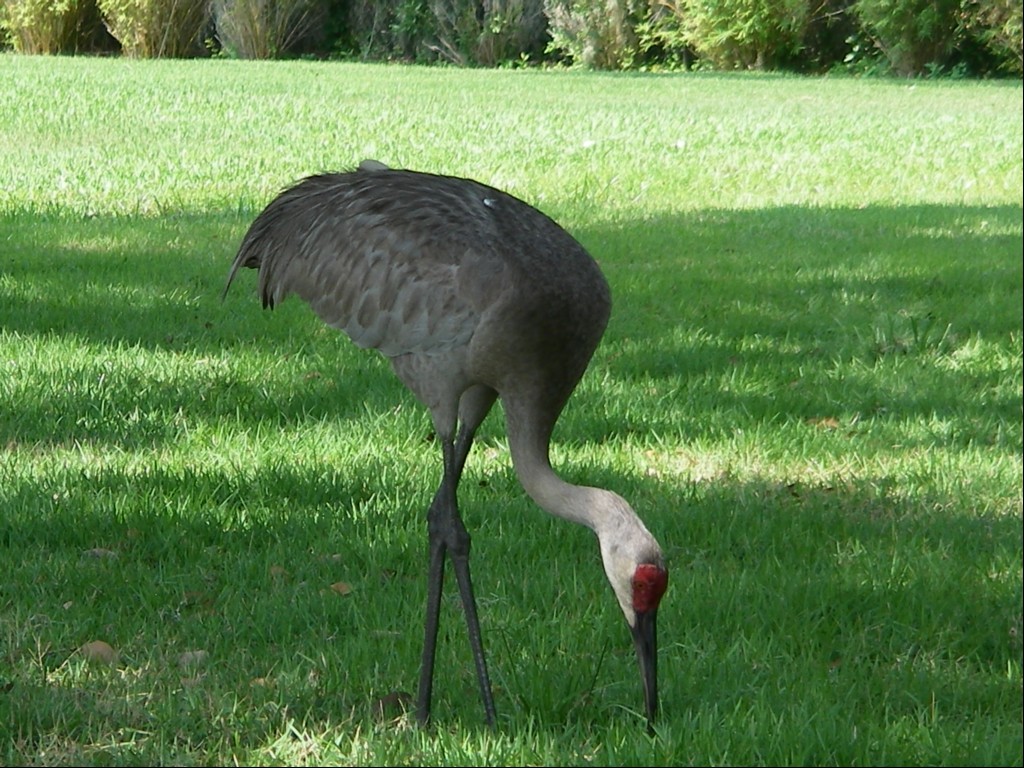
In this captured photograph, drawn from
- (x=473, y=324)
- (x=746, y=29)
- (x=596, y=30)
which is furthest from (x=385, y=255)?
(x=596, y=30)

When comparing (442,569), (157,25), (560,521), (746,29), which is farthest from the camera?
(157,25)

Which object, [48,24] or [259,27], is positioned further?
[48,24]

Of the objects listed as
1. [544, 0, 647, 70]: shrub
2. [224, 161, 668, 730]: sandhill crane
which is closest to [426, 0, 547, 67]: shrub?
[544, 0, 647, 70]: shrub

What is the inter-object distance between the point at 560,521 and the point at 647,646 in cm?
143

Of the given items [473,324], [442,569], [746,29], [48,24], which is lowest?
[442,569]

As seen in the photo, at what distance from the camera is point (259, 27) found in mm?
25422

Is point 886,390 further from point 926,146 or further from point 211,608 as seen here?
point 926,146

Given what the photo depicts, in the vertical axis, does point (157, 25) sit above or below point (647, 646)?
above

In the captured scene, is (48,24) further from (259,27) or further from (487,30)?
(487,30)

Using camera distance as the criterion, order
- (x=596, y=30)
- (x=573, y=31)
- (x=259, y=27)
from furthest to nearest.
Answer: (x=259, y=27)
(x=573, y=31)
(x=596, y=30)

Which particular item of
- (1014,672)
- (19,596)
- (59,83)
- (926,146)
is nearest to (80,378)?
(19,596)

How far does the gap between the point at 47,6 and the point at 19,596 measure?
23750 millimetres

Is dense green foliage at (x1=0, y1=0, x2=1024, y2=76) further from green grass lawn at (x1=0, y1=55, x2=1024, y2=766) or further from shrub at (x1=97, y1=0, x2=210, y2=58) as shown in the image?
green grass lawn at (x1=0, y1=55, x2=1024, y2=766)

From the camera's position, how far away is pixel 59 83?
1808 cm
